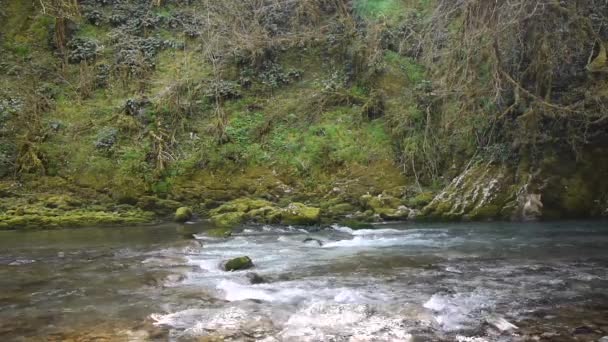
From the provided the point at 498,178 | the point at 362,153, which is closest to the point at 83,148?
the point at 362,153

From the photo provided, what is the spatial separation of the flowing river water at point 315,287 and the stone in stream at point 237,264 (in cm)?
27

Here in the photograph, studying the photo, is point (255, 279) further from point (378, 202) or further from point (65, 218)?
point (65, 218)

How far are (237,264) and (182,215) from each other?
5.92 meters

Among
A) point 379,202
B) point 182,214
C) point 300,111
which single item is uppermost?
point 300,111

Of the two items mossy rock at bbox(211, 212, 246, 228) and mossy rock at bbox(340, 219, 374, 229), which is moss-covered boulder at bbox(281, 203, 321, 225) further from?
mossy rock at bbox(211, 212, 246, 228)

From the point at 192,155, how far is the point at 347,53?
6.38 metres

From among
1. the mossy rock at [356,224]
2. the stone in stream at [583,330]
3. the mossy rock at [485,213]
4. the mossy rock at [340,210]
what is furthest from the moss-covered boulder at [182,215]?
the stone in stream at [583,330]

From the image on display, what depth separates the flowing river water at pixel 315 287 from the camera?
5305 millimetres

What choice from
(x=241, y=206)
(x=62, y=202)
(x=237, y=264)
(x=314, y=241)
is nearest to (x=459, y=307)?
(x=237, y=264)

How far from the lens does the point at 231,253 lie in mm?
9516

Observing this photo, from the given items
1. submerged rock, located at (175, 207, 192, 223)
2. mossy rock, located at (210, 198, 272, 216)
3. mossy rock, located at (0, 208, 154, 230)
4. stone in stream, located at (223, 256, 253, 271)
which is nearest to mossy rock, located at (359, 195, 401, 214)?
mossy rock, located at (210, 198, 272, 216)

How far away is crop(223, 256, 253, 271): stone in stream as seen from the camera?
8078 mm

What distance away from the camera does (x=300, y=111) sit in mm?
17703

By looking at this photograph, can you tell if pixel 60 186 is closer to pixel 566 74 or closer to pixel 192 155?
pixel 192 155
